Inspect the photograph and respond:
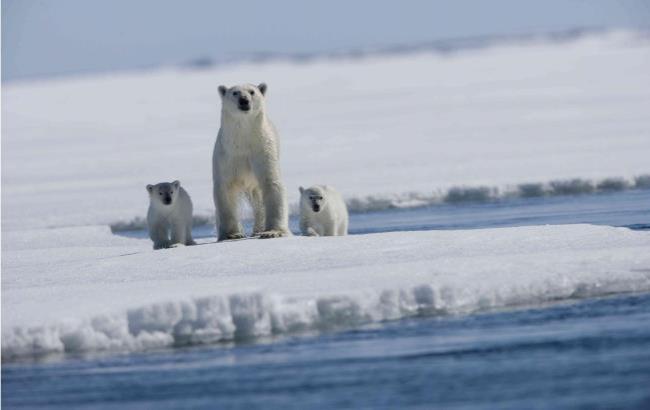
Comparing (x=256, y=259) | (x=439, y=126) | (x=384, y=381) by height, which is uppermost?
(x=439, y=126)

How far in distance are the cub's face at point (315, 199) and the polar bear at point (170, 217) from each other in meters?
0.79

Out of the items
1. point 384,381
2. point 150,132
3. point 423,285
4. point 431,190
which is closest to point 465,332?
point 423,285

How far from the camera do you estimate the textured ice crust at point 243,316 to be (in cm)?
564

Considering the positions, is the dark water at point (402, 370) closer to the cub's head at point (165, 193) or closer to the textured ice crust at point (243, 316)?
the textured ice crust at point (243, 316)

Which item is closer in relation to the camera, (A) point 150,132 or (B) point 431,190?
(B) point 431,190

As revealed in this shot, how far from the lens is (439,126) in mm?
19281

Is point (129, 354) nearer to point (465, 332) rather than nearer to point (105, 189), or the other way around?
point (465, 332)

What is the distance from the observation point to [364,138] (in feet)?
60.3

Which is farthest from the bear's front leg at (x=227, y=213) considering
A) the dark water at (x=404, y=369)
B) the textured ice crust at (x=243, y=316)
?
the dark water at (x=404, y=369)

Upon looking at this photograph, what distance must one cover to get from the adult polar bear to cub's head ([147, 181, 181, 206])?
249 millimetres

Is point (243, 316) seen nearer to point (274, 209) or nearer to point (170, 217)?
point (274, 209)

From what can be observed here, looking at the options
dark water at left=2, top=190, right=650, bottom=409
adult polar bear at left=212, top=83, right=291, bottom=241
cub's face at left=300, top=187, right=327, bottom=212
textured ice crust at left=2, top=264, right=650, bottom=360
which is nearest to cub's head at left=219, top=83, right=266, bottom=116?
adult polar bear at left=212, top=83, right=291, bottom=241

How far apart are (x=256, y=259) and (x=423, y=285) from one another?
1224mm

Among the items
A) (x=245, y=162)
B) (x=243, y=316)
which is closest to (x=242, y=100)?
(x=245, y=162)
